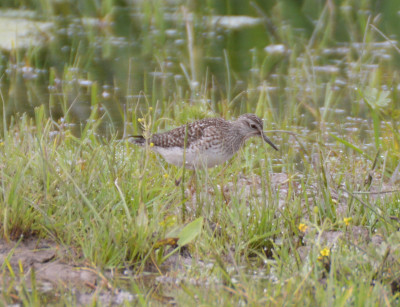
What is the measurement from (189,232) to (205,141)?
1.80m

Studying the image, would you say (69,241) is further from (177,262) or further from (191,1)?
(191,1)

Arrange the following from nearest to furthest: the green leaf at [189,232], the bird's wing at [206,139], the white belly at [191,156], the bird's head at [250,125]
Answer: the green leaf at [189,232]
the white belly at [191,156]
the bird's wing at [206,139]
the bird's head at [250,125]

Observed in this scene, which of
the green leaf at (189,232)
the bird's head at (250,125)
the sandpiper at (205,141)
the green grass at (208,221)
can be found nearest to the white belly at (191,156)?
the sandpiper at (205,141)

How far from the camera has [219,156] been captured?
525 centimetres

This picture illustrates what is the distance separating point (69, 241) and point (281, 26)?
7477mm

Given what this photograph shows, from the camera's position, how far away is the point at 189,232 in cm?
354

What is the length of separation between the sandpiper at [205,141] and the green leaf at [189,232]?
1.47 metres

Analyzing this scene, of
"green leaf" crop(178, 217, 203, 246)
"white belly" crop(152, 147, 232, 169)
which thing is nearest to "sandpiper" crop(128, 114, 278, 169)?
"white belly" crop(152, 147, 232, 169)

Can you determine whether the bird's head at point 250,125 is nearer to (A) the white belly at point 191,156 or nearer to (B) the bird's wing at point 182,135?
(B) the bird's wing at point 182,135

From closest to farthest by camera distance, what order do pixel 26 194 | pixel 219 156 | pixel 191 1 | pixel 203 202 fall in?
pixel 26 194 → pixel 203 202 → pixel 219 156 → pixel 191 1

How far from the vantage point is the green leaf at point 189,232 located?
3.52m

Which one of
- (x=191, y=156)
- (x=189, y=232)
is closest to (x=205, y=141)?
(x=191, y=156)

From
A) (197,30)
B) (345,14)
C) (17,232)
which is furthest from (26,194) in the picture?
(345,14)

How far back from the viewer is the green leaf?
3520mm
